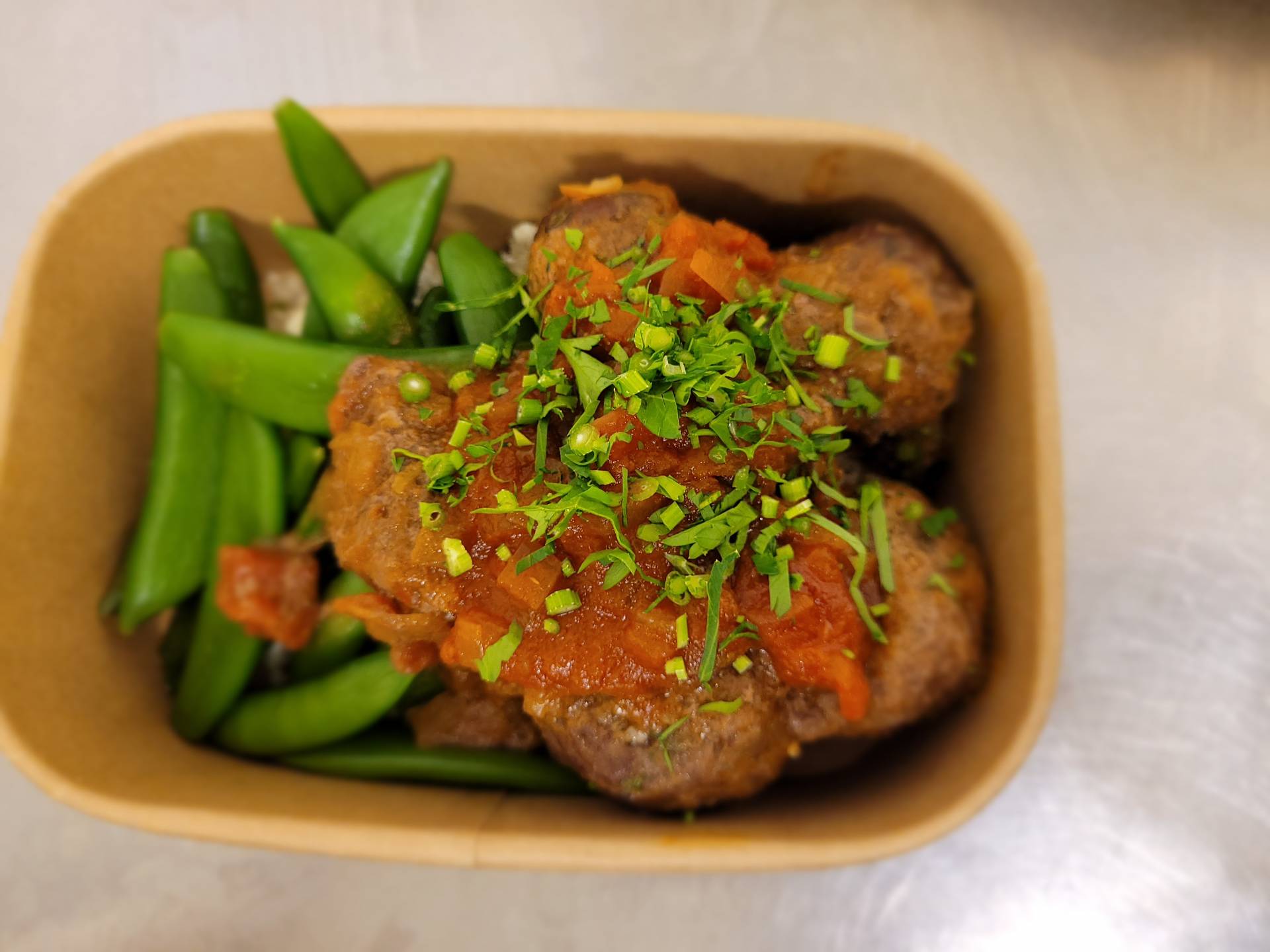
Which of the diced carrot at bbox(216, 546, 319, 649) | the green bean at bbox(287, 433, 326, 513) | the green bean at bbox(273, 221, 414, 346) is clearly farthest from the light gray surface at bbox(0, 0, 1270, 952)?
the green bean at bbox(287, 433, 326, 513)

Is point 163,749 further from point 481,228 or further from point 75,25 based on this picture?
point 75,25

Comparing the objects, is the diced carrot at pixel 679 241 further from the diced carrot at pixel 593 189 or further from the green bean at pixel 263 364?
the green bean at pixel 263 364

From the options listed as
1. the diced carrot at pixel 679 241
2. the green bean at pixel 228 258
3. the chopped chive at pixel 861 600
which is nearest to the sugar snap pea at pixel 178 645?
the green bean at pixel 228 258

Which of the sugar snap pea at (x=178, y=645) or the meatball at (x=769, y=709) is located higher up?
the meatball at (x=769, y=709)

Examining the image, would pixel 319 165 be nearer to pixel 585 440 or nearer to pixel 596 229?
pixel 596 229

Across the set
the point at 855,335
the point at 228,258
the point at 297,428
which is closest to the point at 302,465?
the point at 297,428

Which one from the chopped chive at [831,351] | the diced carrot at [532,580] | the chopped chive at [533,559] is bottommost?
the diced carrot at [532,580]
